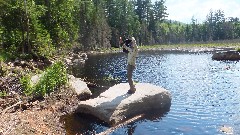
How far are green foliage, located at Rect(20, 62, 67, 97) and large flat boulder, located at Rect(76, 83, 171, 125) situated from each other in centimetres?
317

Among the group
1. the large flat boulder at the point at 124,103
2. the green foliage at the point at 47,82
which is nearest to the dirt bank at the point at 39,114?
the green foliage at the point at 47,82

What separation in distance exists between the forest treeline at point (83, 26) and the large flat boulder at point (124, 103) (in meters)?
26.8

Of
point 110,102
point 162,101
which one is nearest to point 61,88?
point 110,102

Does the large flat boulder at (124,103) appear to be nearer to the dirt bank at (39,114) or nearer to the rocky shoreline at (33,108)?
the dirt bank at (39,114)

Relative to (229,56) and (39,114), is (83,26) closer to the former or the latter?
(229,56)

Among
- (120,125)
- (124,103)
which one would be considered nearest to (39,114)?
(120,125)

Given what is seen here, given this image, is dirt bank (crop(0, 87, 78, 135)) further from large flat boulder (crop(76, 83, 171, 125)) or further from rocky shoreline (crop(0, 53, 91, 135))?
large flat boulder (crop(76, 83, 171, 125))

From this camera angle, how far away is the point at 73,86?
23.9m

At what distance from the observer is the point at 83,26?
107 m

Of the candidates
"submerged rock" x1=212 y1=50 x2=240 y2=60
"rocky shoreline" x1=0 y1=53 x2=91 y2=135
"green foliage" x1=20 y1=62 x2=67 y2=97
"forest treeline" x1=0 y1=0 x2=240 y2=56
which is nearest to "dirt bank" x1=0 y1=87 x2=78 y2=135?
"rocky shoreline" x1=0 y1=53 x2=91 y2=135

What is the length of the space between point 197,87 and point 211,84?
235 centimetres

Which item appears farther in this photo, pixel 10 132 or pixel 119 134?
pixel 119 134

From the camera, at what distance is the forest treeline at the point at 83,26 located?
47.3 meters

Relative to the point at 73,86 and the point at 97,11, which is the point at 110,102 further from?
the point at 97,11
